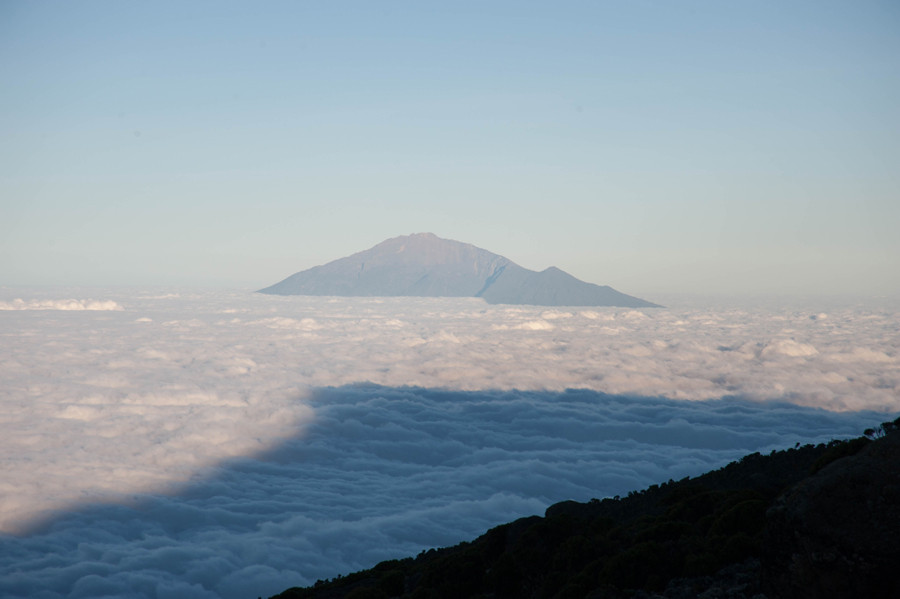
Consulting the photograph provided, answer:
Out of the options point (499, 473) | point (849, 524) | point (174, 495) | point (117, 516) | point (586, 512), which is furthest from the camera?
point (499, 473)

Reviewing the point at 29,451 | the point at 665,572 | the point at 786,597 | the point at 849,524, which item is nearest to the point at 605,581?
the point at 665,572

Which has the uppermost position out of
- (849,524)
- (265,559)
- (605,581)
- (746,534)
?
(849,524)

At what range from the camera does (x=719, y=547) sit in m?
22.1

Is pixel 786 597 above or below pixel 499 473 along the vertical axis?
above

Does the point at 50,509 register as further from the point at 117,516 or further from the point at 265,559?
the point at 265,559

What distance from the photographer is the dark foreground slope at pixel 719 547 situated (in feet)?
43.6

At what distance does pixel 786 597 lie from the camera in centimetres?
1407

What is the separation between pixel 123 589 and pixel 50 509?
55.8m

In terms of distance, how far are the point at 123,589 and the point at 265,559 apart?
27.0 meters

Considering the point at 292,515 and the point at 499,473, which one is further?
the point at 499,473

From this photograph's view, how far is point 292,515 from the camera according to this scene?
6107 inches

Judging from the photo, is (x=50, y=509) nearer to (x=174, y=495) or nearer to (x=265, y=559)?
(x=174, y=495)

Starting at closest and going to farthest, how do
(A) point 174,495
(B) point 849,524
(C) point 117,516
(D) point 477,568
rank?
(B) point 849,524, (D) point 477,568, (C) point 117,516, (A) point 174,495

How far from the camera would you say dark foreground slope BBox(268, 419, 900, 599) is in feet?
43.6
